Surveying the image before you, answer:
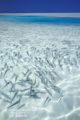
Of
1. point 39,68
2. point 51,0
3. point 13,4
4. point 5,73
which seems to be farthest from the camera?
point 51,0

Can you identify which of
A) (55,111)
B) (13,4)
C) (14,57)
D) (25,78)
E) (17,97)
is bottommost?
(55,111)

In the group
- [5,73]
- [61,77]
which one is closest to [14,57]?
[5,73]

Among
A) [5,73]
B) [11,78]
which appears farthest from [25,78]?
[5,73]

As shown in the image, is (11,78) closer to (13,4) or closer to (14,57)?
(14,57)

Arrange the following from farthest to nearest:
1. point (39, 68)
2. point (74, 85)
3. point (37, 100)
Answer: point (39, 68) < point (74, 85) < point (37, 100)

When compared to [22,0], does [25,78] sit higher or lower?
lower

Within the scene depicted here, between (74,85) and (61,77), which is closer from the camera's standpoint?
(74,85)

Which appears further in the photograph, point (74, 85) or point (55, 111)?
point (74, 85)

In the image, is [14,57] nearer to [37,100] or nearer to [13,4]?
[37,100]

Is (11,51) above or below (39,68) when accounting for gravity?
above
